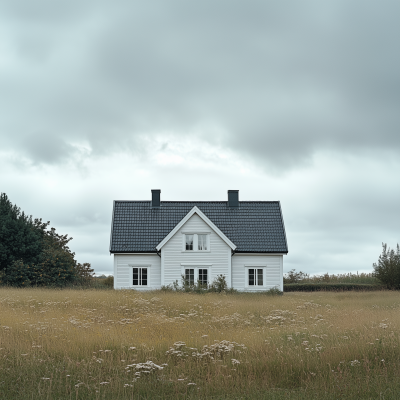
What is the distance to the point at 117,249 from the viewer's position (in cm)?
3575

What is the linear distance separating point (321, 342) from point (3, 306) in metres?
14.2

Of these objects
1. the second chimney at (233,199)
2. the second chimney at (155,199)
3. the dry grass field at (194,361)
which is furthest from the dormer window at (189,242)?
the dry grass field at (194,361)

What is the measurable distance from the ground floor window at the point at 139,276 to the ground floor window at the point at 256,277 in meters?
8.26

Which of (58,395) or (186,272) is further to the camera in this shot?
(186,272)

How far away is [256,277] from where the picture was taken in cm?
3606

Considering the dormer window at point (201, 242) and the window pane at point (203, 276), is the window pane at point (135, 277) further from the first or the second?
the dormer window at point (201, 242)

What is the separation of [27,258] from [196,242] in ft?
54.5

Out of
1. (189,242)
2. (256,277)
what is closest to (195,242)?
(189,242)

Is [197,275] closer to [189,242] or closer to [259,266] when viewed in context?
[189,242]

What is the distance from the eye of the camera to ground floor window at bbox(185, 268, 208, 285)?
35094 mm

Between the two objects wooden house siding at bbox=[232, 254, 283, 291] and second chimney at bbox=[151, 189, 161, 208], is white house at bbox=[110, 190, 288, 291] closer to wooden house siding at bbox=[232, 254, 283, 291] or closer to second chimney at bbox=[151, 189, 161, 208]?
wooden house siding at bbox=[232, 254, 283, 291]

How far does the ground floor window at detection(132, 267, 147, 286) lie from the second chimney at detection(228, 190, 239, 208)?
31.3ft

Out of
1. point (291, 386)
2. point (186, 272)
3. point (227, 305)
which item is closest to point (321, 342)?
point (291, 386)

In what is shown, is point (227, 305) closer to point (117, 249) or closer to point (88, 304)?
point (88, 304)
